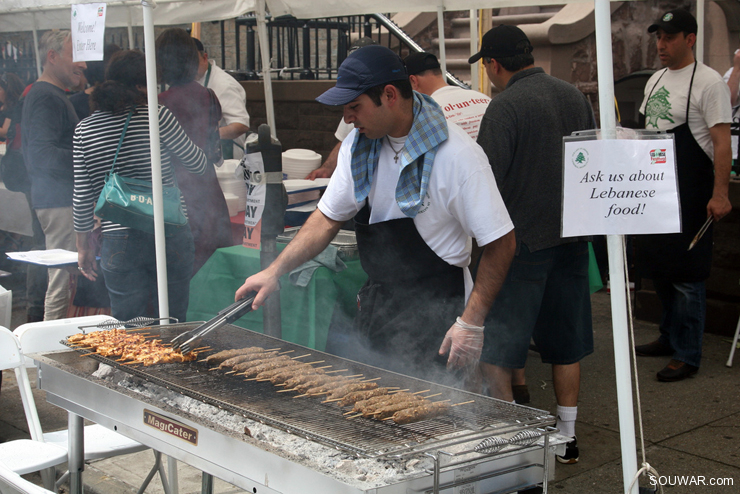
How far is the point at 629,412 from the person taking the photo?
247cm

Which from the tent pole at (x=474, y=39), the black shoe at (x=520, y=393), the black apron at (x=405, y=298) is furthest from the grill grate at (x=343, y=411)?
the tent pole at (x=474, y=39)

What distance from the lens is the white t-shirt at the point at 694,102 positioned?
5.08 meters

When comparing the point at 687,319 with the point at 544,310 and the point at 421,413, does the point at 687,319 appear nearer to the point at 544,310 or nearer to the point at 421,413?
the point at 544,310

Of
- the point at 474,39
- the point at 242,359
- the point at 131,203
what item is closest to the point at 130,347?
the point at 242,359

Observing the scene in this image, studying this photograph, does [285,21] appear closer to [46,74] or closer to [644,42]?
[644,42]

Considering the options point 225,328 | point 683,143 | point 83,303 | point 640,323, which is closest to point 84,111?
point 83,303

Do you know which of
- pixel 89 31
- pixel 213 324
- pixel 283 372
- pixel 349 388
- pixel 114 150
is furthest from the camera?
pixel 114 150

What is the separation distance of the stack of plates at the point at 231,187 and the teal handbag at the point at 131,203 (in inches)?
55.6

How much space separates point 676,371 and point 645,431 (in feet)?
3.15

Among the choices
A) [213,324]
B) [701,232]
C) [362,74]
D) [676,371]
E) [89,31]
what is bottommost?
[676,371]

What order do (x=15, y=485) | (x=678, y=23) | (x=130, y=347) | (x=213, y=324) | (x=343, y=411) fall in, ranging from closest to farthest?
1. (x=15, y=485)
2. (x=343, y=411)
3. (x=213, y=324)
4. (x=130, y=347)
5. (x=678, y=23)

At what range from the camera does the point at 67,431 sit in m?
3.69

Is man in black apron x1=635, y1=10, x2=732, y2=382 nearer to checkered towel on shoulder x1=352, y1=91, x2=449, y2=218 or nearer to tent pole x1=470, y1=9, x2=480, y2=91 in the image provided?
tent pole x1=470, y1=9, x2=480, y2=91

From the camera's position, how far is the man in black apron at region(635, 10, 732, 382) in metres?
5.12
